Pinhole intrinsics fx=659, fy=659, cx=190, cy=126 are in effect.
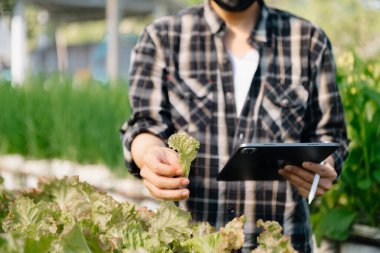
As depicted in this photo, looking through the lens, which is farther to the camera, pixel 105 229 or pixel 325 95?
pixel 325 95

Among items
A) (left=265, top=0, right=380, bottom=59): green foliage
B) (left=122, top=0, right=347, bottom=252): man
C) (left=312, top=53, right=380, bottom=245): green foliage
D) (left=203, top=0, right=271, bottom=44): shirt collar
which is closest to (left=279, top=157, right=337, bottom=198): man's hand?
(left=122, top=0, right=347, bottom=252): man

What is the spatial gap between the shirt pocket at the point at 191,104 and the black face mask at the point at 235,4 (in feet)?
0.76

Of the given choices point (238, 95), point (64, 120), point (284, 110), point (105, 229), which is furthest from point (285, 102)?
Result: point (64, 120)

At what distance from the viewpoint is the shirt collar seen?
199 centimetres

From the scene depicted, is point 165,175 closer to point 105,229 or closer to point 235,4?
point 105,229

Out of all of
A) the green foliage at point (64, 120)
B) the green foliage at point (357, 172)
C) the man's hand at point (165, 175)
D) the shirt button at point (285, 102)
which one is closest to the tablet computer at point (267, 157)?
the man's hand at point (165, 175)

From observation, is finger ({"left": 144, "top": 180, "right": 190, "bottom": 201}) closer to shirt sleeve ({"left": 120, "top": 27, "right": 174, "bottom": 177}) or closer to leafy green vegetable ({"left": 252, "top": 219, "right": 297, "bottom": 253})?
leafy green vegetable ({"left": 252, "top": 219, "right": 297, "bottom": 253})

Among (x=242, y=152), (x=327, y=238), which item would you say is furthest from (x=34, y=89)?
(x=242, y=152)

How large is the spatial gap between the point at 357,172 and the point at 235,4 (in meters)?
1.54

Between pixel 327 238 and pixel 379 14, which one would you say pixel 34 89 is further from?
pixel 379 14

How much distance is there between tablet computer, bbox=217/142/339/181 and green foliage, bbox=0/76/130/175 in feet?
9.40

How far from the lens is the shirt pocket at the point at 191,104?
1949 millimetres

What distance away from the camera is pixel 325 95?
1.98m

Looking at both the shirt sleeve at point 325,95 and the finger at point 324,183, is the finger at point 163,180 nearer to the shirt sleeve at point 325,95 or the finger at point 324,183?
the finger at point 324,183
